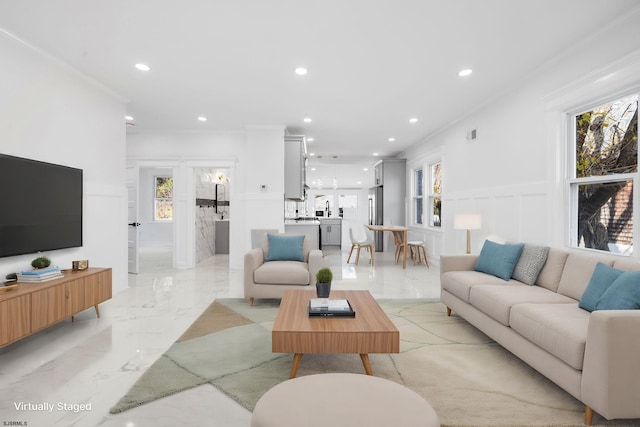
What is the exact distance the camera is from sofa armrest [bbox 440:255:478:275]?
378 centimetres

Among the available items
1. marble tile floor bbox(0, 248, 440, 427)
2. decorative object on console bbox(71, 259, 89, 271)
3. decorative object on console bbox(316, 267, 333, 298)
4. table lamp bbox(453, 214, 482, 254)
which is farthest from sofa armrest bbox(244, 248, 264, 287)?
table lamp bbox(453, 214, 482, 254)

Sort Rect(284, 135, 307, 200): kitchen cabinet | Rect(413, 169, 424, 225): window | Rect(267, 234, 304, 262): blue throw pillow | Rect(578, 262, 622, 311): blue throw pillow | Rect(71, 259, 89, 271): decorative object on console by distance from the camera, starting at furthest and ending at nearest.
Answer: Rect(413, 169, 424, 225): window < Rect(284, 135, 307, 200): kitchen cabinet < Rect(267, 234, 304, 262): blue throw pillow < Rect(71, 259, 89, 271): decorative object on console < Rect(578, 262, 622, 311): blue throw pillow

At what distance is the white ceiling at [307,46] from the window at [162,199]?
6079 millimetres

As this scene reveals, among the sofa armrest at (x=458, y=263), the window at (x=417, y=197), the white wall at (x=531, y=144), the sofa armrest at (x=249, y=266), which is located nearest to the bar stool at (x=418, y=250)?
the window at (x=417, y=197)

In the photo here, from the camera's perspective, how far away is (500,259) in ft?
11.2

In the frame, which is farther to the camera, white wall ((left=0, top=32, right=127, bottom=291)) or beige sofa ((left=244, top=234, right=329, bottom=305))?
beige sofa ((left=244, top=234, right=329, bottom=305))

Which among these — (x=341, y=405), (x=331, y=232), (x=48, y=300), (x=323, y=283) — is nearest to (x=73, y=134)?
(x=48, y=300)

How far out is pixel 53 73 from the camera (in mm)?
3613

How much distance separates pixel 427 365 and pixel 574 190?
244 centimetres

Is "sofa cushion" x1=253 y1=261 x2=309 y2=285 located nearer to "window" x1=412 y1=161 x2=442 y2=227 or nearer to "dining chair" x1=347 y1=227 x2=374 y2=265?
"dining chair" x1=347 y1=227 x2=374 y2=265

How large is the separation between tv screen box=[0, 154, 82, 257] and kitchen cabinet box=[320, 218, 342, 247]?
24.7 feet

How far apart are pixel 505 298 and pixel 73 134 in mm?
4623

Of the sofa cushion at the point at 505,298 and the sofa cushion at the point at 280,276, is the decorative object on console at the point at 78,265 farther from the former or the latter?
the sofa cushion at the point at 505,298

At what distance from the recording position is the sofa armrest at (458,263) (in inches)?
149
